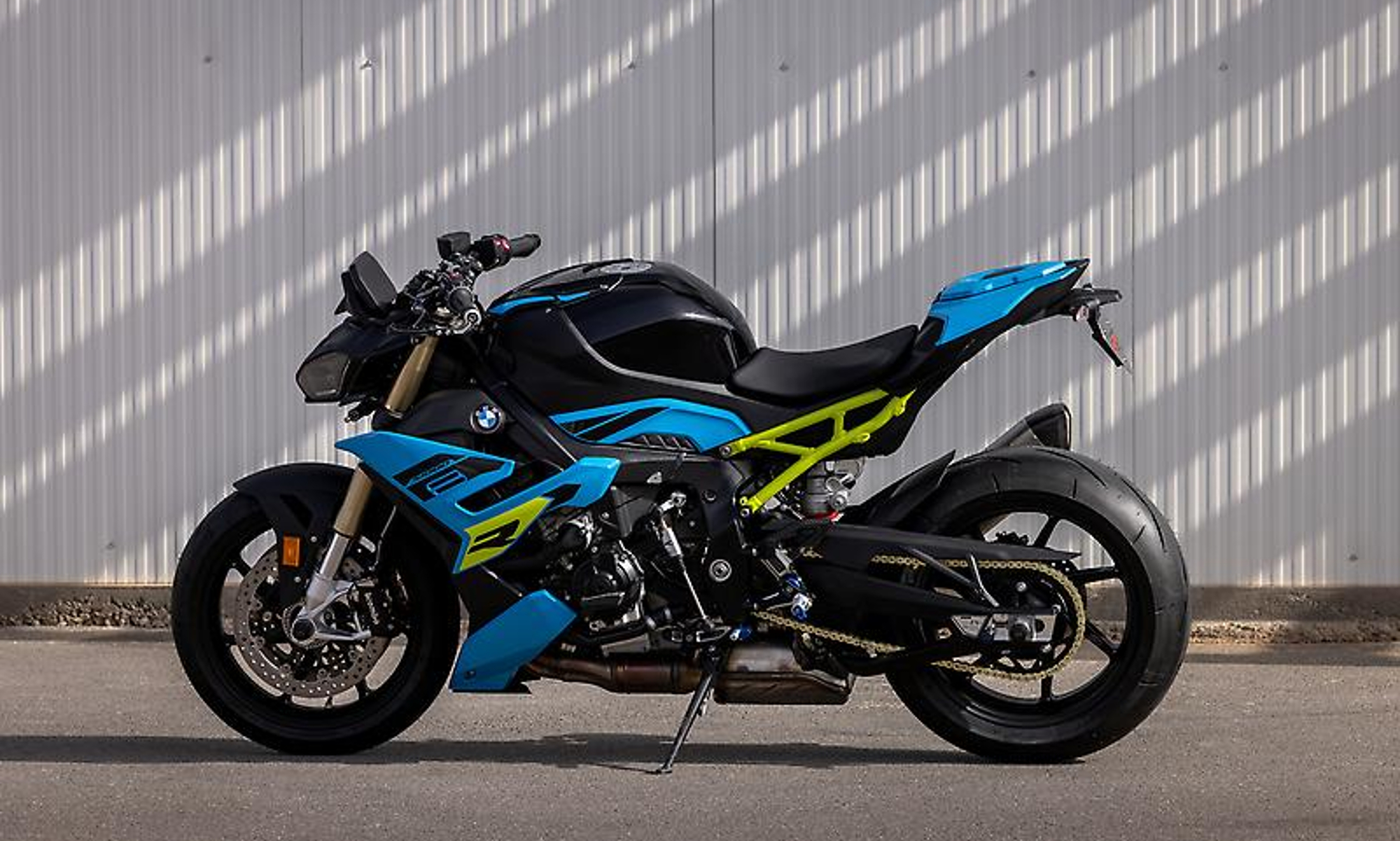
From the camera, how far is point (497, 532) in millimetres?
7395

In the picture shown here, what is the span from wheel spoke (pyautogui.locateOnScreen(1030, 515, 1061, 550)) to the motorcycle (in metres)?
0.01

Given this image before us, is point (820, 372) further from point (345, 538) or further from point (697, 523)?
point (345, 538)

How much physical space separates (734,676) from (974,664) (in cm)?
66

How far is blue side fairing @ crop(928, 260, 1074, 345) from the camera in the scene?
718cm

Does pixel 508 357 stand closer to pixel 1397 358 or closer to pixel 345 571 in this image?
pixel 345 571

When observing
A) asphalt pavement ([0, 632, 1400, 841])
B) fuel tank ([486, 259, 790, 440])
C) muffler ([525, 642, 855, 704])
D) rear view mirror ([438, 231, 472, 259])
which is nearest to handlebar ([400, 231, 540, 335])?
rear view mirror ([438, 231, 472, 259])

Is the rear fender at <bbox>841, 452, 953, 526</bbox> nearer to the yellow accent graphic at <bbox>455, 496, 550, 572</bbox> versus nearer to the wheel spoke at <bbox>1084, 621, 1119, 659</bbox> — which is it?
the wheel spoke at <bbox>1084, 621, 1119, 659</bbox>

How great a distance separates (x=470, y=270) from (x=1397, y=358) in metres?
4.09

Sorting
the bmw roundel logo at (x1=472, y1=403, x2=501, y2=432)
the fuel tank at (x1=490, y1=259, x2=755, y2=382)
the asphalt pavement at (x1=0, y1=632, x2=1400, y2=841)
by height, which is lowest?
the asphalt pavement at (x1=0, y1=632, x2=1400, y2=841)

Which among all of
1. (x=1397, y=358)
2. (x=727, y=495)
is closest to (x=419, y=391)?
(x=727, y=495)

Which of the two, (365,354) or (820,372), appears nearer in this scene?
(820,372)

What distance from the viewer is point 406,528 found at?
24.9 ft

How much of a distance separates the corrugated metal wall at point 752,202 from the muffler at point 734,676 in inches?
113

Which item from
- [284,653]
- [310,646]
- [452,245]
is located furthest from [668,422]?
[284,653]
